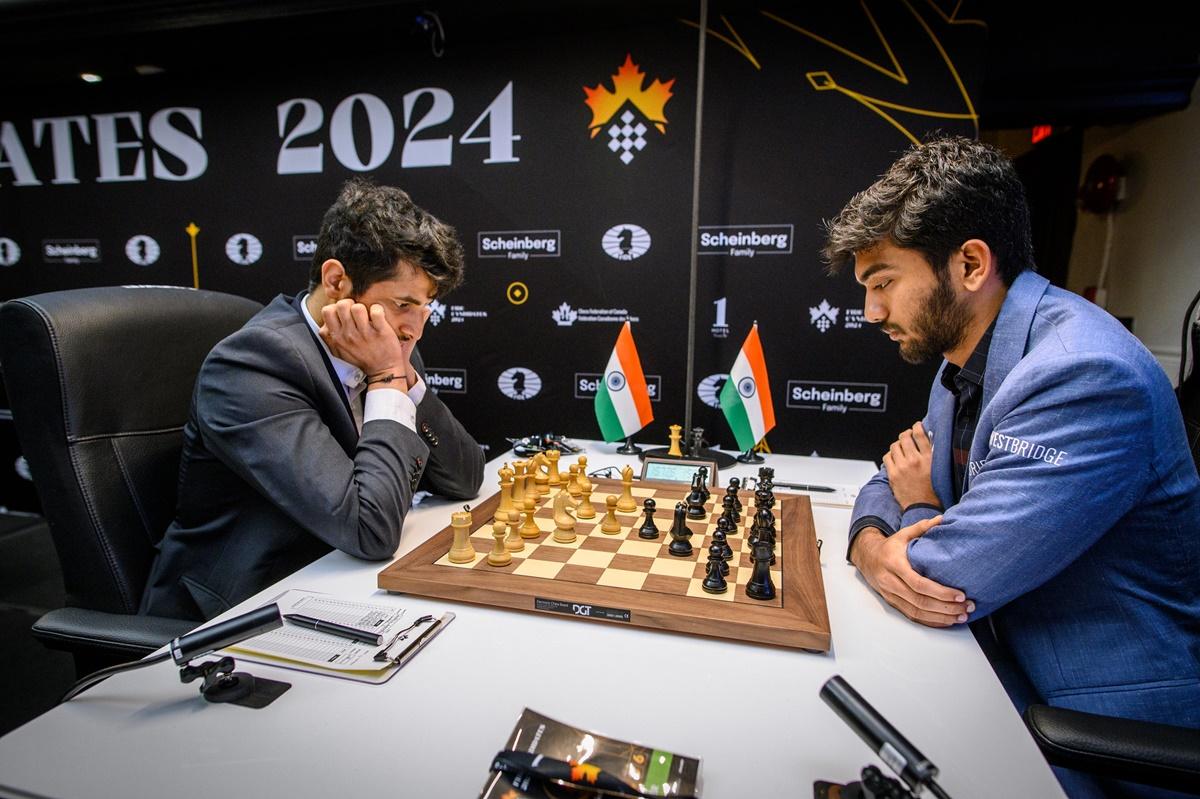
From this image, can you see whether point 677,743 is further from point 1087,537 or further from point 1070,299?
point 1070,299

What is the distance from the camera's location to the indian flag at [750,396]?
2.10 meters

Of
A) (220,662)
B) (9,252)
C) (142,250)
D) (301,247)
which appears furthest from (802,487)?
(9,252)

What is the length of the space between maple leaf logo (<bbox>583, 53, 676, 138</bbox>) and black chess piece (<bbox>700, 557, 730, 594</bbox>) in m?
2.04

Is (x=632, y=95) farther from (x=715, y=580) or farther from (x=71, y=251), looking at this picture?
(x=71, y=251)

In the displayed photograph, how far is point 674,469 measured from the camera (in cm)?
168

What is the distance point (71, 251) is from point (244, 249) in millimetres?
1131

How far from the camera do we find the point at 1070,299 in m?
1.08

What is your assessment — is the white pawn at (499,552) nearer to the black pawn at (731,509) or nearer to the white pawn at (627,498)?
the white pawn at (627,498)

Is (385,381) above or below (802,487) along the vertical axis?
above

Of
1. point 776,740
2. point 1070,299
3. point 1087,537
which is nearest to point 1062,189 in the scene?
point 1070,299

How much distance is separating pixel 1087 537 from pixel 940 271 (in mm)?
538

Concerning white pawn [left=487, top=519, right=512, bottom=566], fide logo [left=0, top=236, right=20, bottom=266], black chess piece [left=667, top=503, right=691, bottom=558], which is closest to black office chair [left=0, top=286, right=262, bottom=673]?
white pawn [left=487, top=519, right=512, bottom=566]

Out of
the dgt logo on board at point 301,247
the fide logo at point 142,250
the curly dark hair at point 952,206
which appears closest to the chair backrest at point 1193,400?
the curly dark hair at point 952,206

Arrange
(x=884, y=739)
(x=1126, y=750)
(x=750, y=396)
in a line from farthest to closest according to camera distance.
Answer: (x=750, y=396) < (x=1126, y=750) < (x=884, y=739)
